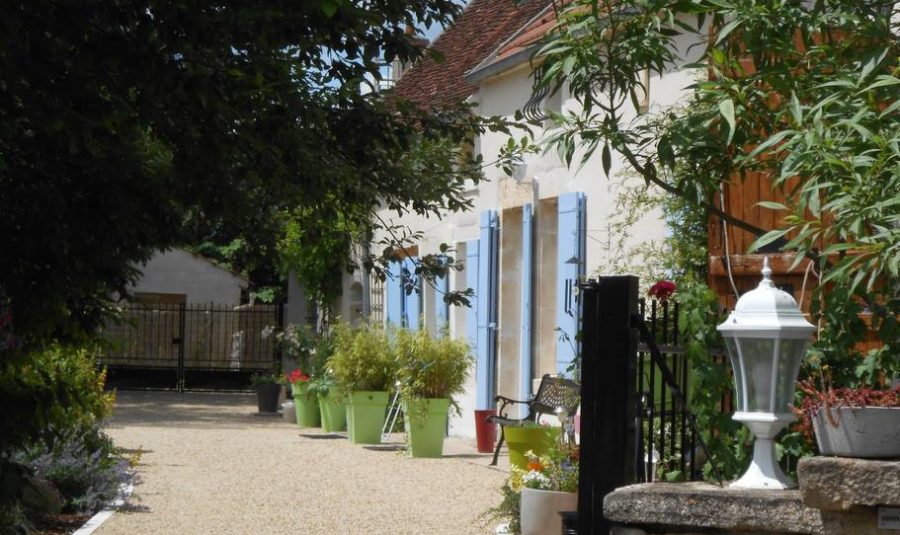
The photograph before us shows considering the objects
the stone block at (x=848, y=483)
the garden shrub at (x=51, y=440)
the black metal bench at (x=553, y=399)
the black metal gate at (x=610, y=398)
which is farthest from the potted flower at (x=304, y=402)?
the stone block at (x=848, y=483)

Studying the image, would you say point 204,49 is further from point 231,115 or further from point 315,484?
point 315,484

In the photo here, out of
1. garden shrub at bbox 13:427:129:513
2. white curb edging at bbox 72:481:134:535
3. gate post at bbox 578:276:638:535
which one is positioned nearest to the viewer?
gate post at bbox 578:276:638:535

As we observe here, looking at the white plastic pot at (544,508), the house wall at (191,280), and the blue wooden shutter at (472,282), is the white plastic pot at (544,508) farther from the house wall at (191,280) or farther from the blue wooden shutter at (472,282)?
the house wall at (191,280)

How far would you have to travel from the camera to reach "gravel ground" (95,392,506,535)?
8.62m

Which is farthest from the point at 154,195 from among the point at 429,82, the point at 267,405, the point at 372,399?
the point at 267,405

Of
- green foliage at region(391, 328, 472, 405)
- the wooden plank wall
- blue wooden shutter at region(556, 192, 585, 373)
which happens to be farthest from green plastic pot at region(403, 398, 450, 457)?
the wooden plank wall

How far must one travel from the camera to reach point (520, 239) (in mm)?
13625

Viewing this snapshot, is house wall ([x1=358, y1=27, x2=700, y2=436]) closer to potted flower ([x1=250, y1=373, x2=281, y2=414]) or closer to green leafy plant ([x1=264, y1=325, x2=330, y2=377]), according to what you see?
green leafy plant ([x1=264, y1=325, x2=330, y2=377])

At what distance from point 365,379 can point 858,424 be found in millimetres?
10481

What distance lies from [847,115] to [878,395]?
89 cm

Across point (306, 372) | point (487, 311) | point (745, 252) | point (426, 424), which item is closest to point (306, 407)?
point (306, 372)

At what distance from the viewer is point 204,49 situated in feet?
17.4

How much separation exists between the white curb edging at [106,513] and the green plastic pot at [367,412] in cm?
412

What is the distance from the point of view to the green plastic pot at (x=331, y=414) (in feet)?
51.5
